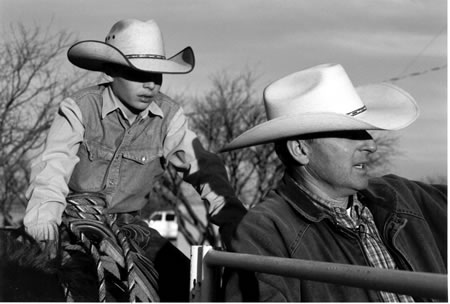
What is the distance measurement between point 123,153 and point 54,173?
0.44 metres

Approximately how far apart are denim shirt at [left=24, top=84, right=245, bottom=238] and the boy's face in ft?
0.14

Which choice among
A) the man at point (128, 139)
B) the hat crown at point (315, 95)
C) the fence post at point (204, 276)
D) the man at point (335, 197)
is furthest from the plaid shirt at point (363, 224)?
the man at point (128, 139)

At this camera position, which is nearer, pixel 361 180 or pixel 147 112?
pixel 361 180

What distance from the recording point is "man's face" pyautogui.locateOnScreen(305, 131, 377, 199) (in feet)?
11.1

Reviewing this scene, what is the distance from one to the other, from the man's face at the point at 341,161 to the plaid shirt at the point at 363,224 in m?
0.06

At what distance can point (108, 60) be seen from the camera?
4.70 m

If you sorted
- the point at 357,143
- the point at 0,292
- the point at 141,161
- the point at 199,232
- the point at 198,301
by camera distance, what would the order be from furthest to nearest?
1. the point at 199,232
2. the point at 141,161
3. the point at 0,292
4. the point at 357,143
5. the point at 198,301

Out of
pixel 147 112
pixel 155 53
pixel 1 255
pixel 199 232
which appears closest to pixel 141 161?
pixel 147 112

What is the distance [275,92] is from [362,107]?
1.04 ft

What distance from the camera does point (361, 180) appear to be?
338 cm

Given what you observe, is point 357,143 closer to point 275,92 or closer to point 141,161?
point 275,92

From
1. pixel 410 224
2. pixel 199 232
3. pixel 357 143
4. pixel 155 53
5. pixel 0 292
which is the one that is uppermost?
pixel 155 53

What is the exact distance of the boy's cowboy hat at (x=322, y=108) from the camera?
3379mm

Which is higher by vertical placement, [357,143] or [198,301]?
[357,143]
